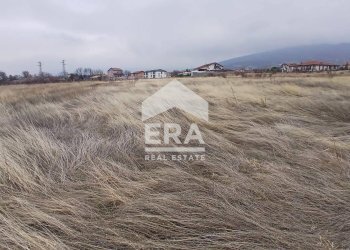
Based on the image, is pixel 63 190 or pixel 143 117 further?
pixel 143 117

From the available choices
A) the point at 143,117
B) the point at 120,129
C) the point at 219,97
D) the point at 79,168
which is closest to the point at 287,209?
the point at 79,168

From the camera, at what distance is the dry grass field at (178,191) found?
2.20m

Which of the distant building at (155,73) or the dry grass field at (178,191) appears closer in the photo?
the dry grass field at (178,191)

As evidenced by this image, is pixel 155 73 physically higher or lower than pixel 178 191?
higher

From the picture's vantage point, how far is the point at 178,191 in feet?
9.46

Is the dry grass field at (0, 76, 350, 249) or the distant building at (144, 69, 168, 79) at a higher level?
the distant building at (144, 69, 168, 79)

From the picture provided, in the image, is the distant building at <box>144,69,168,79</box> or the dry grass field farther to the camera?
the distant building at <box>144,69,168,79</box>

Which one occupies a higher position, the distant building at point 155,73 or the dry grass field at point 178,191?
the distant building at point 155,73

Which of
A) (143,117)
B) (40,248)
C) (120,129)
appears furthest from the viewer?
(143,117)

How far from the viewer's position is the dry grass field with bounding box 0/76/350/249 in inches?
86.6

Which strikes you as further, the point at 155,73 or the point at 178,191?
the point at 155,73

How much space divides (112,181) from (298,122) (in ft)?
11.6

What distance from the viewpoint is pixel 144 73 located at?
54.3 metres

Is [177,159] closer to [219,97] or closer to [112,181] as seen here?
[112,181]
